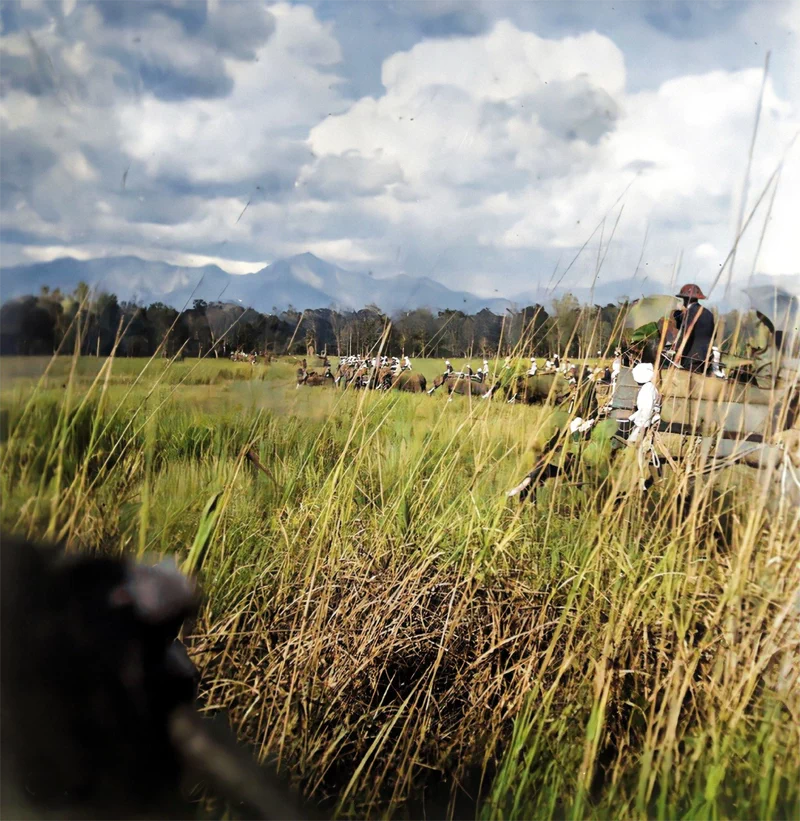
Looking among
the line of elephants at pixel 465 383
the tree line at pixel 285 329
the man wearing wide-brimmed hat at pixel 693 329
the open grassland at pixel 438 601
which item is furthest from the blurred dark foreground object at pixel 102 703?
the man wearing wide-brimmed hat at pixel 693 329

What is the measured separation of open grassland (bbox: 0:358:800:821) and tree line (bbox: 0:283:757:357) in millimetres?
52

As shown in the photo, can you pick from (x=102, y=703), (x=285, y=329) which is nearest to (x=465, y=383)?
(x=285, y=329)

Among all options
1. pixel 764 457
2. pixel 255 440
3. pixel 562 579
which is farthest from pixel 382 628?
pixel 764 457

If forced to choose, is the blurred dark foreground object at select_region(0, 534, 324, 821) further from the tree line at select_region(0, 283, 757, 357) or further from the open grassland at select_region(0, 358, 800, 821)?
the tree line at select_region(0, 283, 757, 357)

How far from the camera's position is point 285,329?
65.3 inches

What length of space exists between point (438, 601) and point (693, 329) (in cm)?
83

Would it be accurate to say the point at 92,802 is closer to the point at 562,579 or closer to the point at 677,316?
the point at 562,579

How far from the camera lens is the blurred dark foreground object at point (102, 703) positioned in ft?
3.20

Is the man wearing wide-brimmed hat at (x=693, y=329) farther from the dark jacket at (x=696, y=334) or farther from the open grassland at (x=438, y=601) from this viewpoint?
the open grassland at (x=438, y=601)

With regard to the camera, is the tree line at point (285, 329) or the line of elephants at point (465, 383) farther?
the line of elephants at point (465, 383)

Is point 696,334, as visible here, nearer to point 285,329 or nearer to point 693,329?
point 693,329

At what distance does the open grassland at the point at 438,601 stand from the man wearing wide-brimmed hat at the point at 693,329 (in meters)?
0.27

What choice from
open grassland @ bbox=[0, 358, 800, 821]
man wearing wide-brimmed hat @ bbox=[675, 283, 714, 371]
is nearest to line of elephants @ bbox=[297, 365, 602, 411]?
open grassland @ bbox=[0, 358, 800, 821]

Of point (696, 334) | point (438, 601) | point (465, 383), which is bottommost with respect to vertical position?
point (438, 601)
